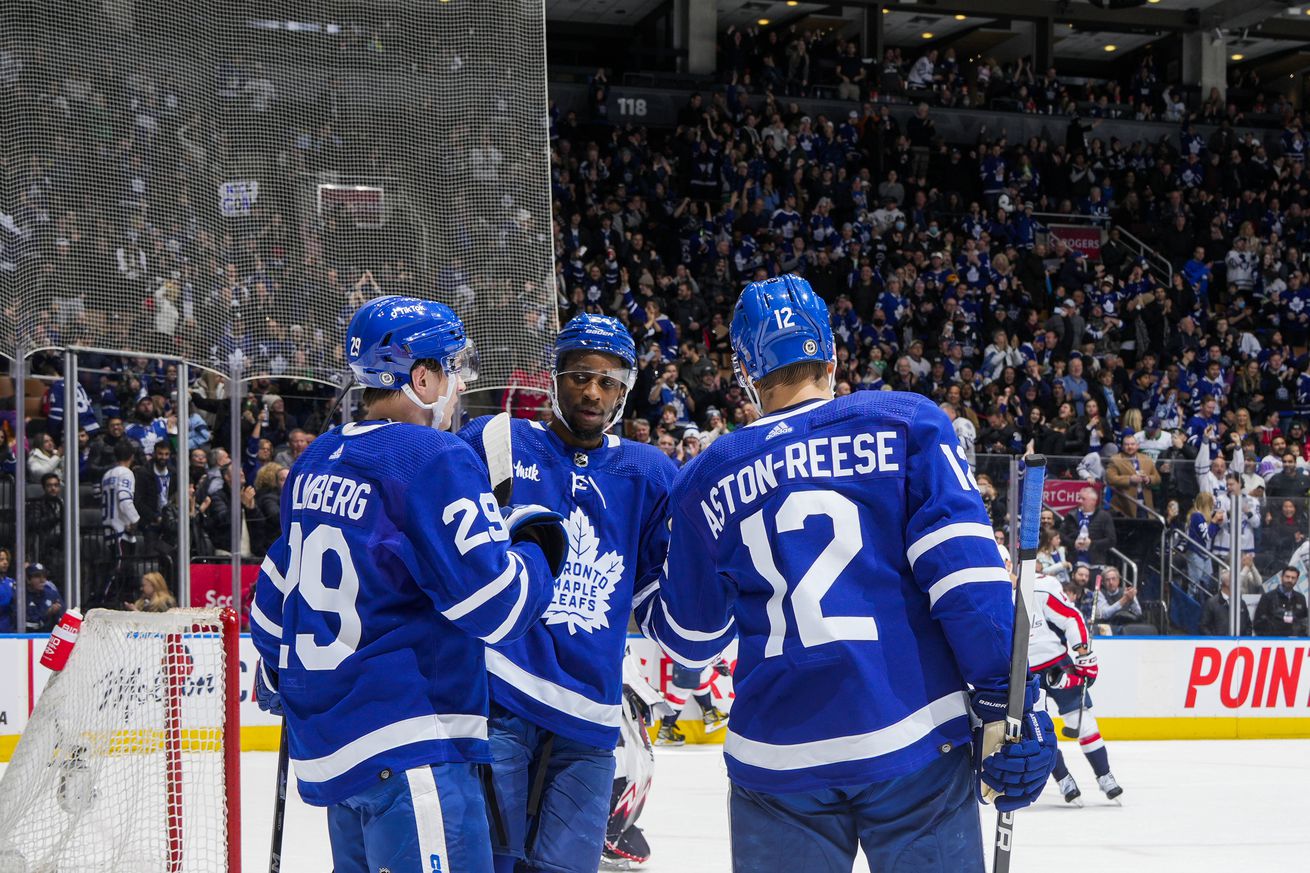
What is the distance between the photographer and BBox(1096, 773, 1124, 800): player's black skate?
7.02 meters

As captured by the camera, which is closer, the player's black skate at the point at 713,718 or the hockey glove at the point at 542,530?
the hockey glove at the point at 542,530

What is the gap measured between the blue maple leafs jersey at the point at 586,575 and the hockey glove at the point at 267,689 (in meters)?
0.40

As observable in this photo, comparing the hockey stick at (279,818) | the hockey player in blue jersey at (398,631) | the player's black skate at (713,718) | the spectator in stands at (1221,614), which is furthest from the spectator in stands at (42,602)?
A: the spectator in stands at (1221,614)

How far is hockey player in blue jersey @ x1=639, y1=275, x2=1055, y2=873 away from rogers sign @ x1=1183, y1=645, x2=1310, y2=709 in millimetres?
8068

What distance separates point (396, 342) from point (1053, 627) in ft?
16.3

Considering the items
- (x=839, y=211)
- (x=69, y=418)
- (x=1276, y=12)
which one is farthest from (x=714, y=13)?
(x=69, y=418)

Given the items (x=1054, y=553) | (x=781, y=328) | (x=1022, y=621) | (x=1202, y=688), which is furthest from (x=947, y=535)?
(x=1202, y=688)

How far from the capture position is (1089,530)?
9539mm

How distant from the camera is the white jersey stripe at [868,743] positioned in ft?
7.34

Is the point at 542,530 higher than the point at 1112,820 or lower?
higher

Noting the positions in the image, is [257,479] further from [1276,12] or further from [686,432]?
[1276,12]

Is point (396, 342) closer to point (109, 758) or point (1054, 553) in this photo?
point (109, 758)

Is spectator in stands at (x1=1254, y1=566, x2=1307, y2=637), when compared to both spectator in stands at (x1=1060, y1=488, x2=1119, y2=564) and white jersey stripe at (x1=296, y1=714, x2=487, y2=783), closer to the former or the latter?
spectator in stands at (x1=1060, y1=488, x2=1119, y2=564)

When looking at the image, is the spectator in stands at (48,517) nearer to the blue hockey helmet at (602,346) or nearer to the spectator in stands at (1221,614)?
the blue hockey helmet at (602,346)
